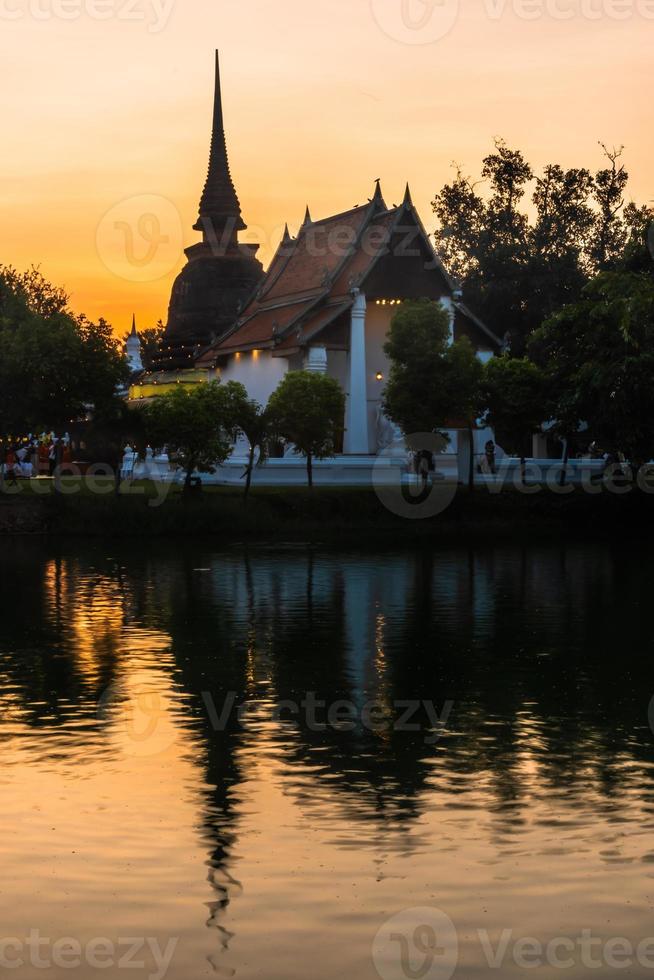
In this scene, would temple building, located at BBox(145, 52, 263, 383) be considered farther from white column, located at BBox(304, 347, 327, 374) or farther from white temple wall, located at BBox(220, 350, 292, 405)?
white column, located at BBox(304, 347, 327, 374)

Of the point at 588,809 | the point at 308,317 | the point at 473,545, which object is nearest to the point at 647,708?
the point at 588,809

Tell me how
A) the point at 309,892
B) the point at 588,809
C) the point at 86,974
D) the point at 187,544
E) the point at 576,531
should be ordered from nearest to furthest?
1. the point at 86,974
2. the point at 309,892
3. the point at 588,809
4. the point at 187,544
5. the point at 576,531

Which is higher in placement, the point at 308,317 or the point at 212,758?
the point at 308,317

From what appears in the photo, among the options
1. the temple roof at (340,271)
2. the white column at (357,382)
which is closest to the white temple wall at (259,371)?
the temple roof at (340,271)

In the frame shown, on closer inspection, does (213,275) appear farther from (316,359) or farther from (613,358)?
(613,358)

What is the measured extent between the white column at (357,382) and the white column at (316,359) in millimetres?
1266

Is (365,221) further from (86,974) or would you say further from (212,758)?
(86,974)

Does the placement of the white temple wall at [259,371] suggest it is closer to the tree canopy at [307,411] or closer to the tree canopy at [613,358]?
the tree canopy at [307,411]

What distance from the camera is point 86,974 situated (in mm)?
8102

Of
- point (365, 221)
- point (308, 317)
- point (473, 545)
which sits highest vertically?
point (365, 221)

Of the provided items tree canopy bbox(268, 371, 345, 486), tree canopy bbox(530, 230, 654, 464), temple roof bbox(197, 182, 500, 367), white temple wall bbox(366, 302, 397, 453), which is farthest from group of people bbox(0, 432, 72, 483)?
tree canopy bbox(530, 230, 654, 464)

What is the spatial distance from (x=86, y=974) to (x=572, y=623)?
56.9 ft

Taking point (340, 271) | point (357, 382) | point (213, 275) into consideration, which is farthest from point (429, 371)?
point (213, 275)

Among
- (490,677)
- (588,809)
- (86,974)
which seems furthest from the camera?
(490,677)
